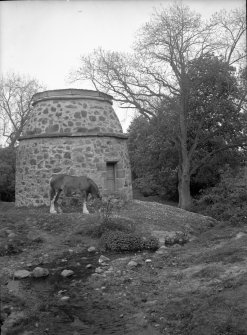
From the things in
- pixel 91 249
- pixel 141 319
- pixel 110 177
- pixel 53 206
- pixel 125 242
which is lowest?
pixel 141 319

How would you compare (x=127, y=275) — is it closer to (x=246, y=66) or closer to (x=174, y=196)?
(x=246, y=66)

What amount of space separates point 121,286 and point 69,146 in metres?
8.46

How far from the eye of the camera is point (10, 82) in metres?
32.9

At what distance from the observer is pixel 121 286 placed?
22.6 ft

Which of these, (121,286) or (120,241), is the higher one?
(120,241)

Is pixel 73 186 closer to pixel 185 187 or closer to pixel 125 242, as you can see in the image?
pixel 125 242

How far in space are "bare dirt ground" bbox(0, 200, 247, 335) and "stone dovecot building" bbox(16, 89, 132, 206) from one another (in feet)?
11.7

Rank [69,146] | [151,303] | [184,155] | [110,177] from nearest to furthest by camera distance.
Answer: [151,303] < [69,146] < [110,177] < [184,155]

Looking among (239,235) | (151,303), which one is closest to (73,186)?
(239,235)

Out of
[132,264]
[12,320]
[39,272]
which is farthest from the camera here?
[132,264]

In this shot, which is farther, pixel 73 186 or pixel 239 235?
pixel 73 186

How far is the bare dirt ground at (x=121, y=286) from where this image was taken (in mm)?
5243

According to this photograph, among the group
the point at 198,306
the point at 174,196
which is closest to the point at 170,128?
the point at 174,196

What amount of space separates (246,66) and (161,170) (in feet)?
23.4
